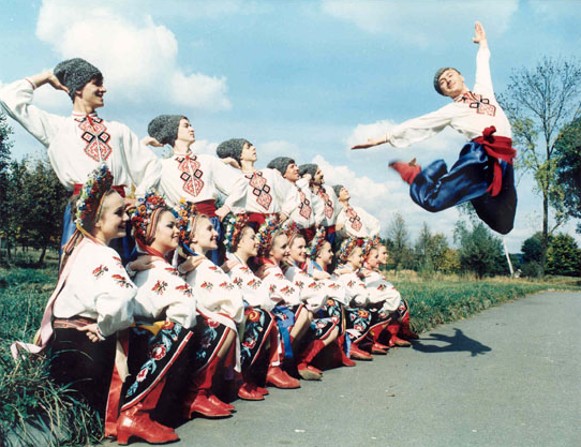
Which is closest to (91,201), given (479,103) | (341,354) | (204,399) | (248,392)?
(204,399)

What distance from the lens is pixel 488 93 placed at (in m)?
5.73

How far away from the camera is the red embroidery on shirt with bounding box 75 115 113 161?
14.7 ft

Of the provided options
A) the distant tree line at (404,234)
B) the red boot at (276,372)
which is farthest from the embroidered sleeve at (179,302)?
the distant tree line at (404,234)

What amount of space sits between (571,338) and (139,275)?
681cm

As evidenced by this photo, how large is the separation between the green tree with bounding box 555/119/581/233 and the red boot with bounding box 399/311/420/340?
9359 millimetres

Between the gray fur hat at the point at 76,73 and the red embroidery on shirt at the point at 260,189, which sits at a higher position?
the gray fur hat at the point at 76,73

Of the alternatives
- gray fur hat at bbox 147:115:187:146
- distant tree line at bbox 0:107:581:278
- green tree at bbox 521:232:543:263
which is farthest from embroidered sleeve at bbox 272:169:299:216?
green tree at bbox 521:232:543:263

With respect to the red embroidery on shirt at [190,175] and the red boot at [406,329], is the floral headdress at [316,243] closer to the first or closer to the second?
the red boot at [406,329]

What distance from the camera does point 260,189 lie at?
21.5 feet

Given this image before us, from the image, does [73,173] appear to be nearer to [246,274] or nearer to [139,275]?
[139,275]

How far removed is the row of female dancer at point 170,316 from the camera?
339 centimetres

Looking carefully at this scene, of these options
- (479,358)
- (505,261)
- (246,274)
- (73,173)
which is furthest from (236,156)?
(505,261)

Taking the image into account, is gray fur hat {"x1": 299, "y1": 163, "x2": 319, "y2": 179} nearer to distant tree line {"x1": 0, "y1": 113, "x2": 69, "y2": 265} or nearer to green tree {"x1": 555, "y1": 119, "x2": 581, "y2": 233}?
green tree {"x1": 555, "y1": 119, "x2": 581, "y2": 233}

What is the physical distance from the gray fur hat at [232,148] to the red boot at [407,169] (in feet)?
5.53
